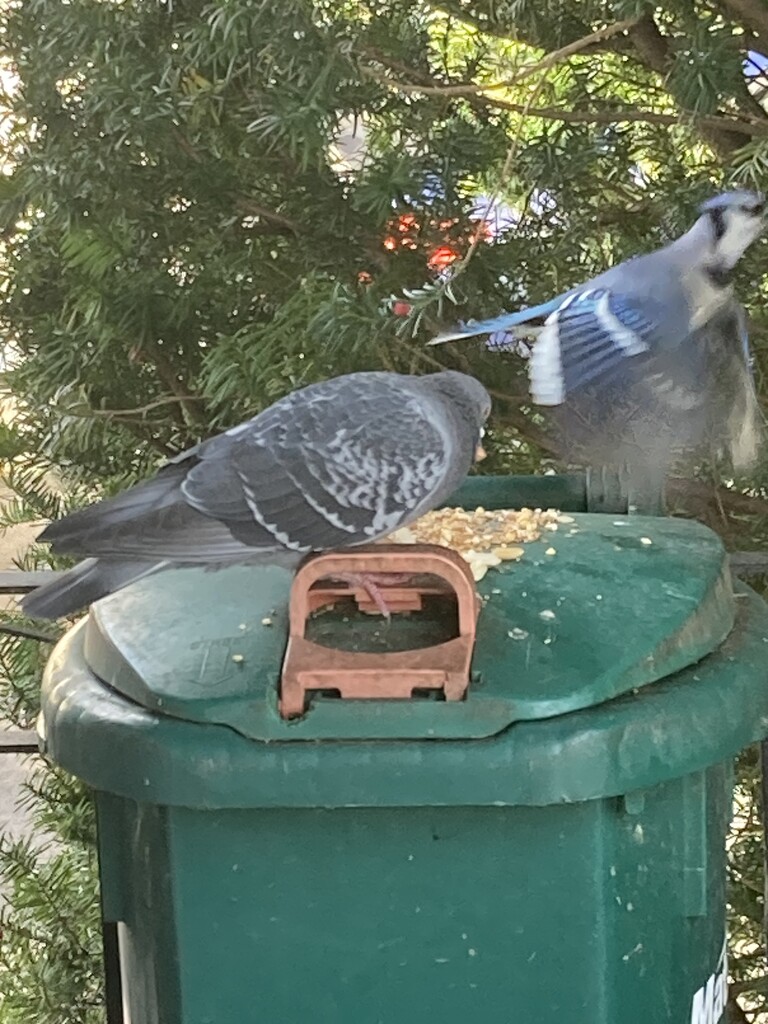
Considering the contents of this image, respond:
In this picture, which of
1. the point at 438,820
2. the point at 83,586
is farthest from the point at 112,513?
the point at 438,820

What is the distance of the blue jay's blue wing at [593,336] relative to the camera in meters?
0.98

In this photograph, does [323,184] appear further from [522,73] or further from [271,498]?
[271,498]

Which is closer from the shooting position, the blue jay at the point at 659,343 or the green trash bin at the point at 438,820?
the green trash bin at the point at 438,820

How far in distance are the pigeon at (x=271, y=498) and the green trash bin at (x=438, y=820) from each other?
0.06m

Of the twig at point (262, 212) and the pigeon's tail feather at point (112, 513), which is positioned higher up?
the twig at point (262, 212)

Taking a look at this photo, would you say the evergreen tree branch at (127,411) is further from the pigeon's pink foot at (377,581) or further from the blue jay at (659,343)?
the pigeon's pink foot at (377,581)

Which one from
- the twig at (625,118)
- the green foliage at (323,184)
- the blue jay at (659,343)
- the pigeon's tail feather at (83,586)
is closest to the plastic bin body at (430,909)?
the pigeon's tail feather at (83,586)

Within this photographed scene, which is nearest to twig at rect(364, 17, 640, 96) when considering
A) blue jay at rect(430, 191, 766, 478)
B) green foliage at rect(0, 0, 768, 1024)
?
green foliage at rect(0, 0, 768, 1024)

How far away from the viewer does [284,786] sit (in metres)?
0.70

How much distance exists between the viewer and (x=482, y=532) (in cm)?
100

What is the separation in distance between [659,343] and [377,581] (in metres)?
0.34

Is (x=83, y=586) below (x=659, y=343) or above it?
below

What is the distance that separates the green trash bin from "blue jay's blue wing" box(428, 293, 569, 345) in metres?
0.35

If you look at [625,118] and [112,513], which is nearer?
[112,513]
